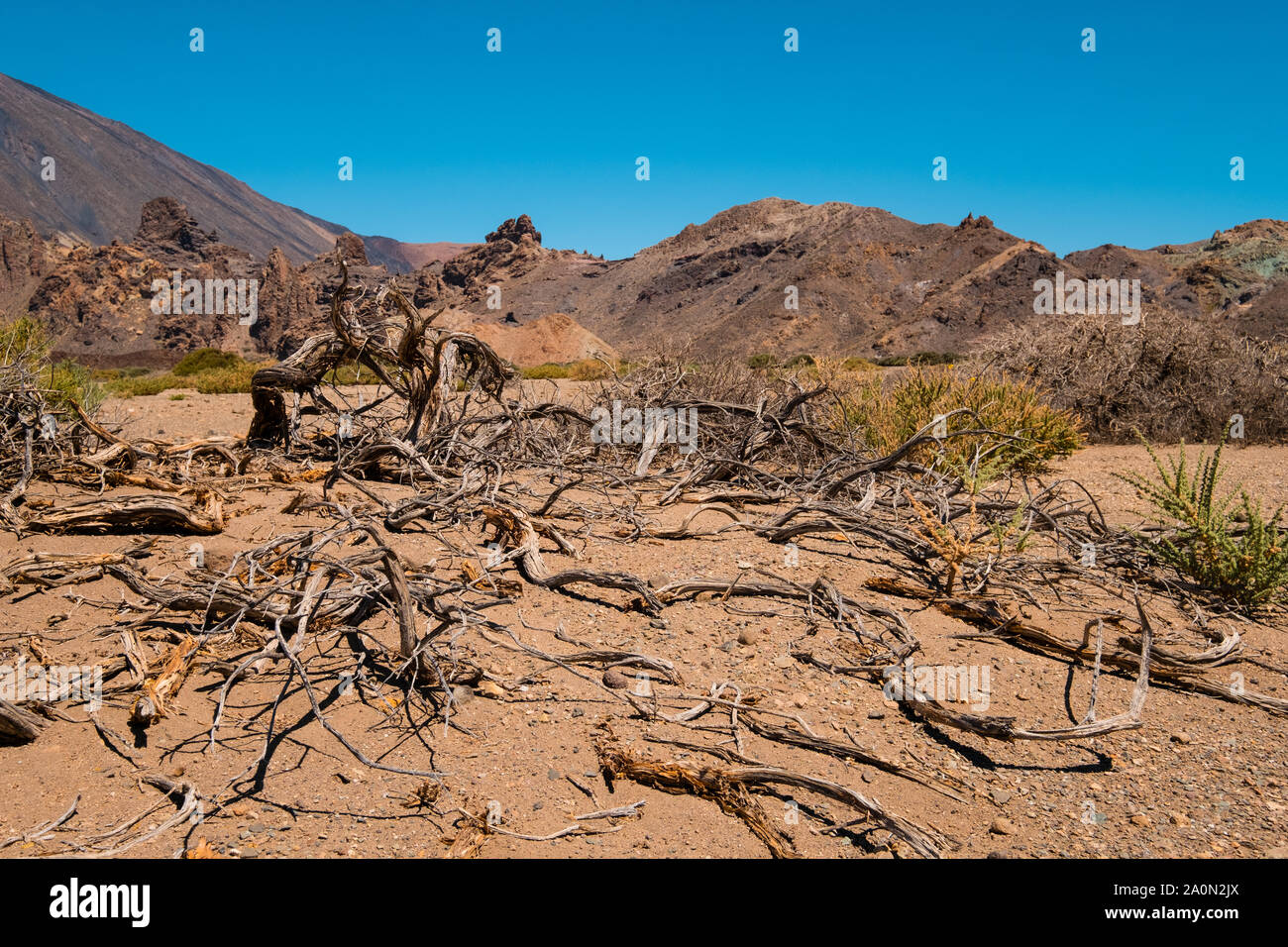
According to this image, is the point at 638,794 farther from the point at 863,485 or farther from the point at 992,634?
the point at 863,485

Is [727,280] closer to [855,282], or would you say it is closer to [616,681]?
[855,282]

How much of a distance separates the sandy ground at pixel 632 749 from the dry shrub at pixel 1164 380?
647 cm

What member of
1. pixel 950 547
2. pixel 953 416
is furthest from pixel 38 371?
pixel 953 416

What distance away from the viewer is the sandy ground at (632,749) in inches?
78.0

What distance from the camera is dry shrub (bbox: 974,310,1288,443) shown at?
8.84m

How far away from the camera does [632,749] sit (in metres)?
2.34

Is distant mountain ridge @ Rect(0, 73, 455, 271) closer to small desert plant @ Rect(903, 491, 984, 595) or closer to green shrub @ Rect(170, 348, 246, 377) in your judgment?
green shrub @ Rect(170, 348, 246, 377)

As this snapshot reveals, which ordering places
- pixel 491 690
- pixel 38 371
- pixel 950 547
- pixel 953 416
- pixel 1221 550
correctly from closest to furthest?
pixel 491 690
pixel 950 547
pixel 1221 550
pixel 38 371
pixel 953 416

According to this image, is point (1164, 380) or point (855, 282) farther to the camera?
point (855, 282)

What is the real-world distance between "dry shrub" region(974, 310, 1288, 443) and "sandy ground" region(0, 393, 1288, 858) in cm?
647

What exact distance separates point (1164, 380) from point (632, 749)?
941 centimetres

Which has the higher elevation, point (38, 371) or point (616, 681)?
point (38, 371)

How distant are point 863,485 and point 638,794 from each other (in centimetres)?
329

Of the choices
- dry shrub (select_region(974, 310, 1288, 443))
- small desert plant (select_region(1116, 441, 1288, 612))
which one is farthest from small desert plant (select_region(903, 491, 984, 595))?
dry shrub (select_region(974, 310, 1288, 443))
